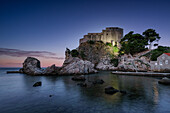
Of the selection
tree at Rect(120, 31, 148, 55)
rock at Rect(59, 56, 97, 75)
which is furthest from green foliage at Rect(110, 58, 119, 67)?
rock at Rect(59, 56, 97, 75)

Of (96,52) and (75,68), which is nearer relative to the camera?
(75,68)

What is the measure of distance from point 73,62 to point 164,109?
3289 centimetres

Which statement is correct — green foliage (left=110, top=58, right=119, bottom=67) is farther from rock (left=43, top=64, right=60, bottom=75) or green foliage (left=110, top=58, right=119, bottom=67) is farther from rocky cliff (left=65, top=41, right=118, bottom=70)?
rock (left=43, top=64, right=60, bottom=75)

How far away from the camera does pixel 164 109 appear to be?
8.16 metres

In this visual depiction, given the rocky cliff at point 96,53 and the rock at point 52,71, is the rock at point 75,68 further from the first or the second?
the rocky cliff at point 96,53

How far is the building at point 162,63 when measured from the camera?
35203 mm

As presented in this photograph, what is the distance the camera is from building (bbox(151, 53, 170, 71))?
115 feet

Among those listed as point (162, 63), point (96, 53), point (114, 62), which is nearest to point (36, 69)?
point (96, 53)

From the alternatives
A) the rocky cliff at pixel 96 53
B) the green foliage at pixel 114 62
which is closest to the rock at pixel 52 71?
the rocky cliff at pixel 96 53

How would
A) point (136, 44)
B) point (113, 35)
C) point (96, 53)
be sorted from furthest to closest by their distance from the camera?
point (113, 35)
point (96, 53)
point (136, 44)

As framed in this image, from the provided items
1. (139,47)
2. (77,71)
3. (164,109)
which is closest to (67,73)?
(77,71)

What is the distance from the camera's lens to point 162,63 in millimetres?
36688

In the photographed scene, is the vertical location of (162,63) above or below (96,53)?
below

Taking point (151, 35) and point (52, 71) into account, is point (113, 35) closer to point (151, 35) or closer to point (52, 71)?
point (151, 35)
